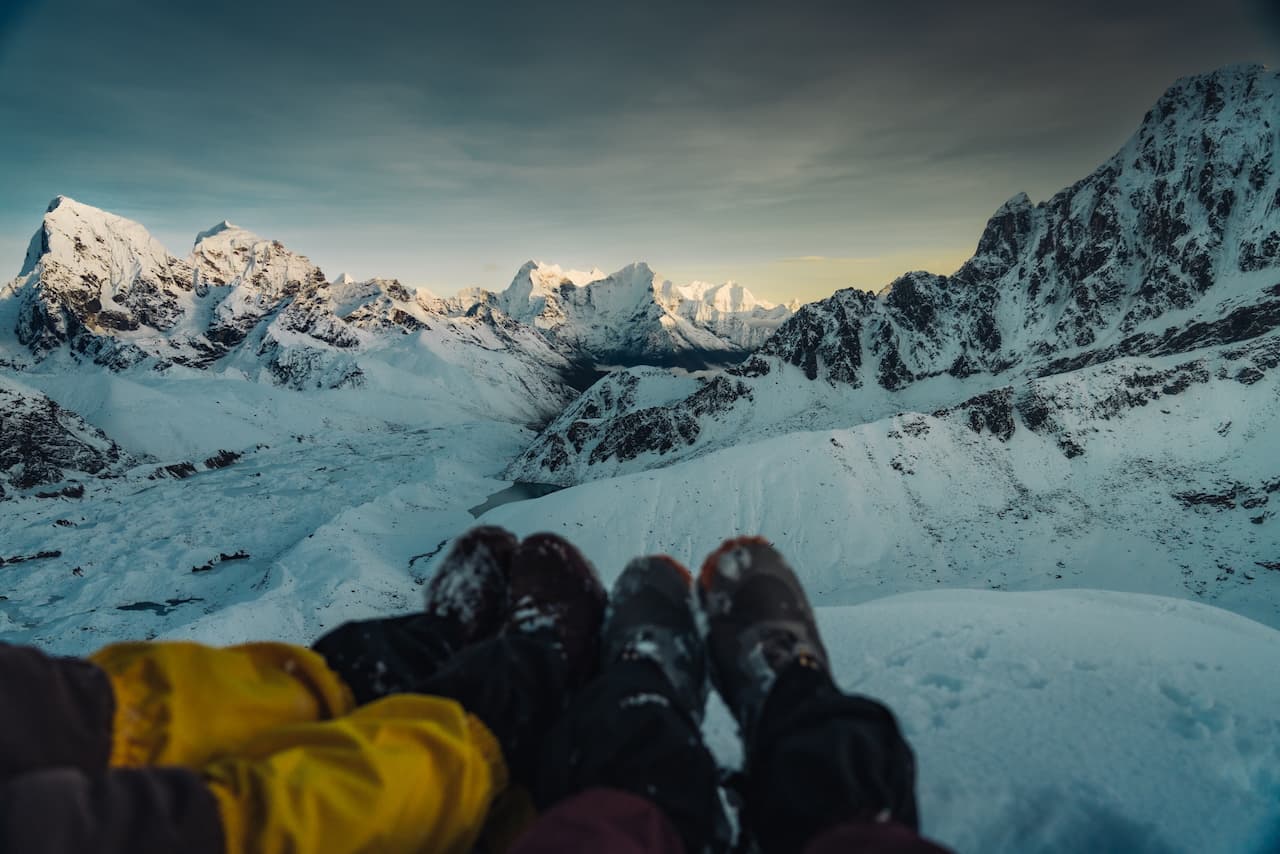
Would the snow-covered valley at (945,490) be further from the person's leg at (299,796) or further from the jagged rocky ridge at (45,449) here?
the person's leg at (299,796)

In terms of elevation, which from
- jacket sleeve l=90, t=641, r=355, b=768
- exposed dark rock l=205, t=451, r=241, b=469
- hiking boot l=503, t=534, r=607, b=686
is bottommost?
hiking boot l=503, t=534, r=607, b=686

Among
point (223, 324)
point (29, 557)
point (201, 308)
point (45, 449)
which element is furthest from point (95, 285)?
point (29, 557)

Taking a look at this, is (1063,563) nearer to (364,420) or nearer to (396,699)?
(396,699)

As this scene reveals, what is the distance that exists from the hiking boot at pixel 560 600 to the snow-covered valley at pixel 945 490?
1268 millimetres

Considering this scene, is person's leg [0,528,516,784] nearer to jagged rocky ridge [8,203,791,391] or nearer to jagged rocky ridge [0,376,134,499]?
jagged rocky ridge [0,376,134,499]

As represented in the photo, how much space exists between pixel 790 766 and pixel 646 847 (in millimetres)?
648

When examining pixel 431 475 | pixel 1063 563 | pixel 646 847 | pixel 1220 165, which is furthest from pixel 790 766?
pixel 1220 165

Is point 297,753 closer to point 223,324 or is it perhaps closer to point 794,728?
point 794,728

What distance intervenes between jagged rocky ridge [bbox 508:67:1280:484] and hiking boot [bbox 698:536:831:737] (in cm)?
5663

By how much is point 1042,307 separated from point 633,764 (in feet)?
327

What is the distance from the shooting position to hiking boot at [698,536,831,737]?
2705 millimetres

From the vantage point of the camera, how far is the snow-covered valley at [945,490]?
3.41m

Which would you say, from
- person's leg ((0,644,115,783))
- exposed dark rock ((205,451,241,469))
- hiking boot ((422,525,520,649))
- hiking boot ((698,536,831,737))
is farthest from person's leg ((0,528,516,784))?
exposed dark rock ((205,451,241,469))

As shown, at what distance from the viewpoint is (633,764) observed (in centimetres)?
199
